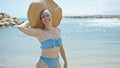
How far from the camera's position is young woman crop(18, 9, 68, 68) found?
335 centimetres

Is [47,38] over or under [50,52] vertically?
over

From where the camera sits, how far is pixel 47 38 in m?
3.36

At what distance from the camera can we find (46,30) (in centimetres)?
344

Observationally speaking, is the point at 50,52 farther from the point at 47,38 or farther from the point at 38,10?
the point at 38,10

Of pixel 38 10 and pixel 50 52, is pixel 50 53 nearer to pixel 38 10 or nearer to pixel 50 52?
pixel 50 52

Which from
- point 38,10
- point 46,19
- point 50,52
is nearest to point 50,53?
point 50,52

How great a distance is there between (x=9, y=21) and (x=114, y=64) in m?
48.3

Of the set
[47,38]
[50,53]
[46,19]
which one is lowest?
[50,53]

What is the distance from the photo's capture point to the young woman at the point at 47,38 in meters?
3.35

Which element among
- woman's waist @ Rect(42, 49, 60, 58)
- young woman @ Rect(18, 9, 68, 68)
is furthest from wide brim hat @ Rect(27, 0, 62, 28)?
woman's waist @ Rect(42, 49, 60, 58)

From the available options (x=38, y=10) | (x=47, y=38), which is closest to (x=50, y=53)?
(x=47, y=38)

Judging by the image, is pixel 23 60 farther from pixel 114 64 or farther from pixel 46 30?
pixel 46 30

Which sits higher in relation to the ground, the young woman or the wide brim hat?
the wide brim hat

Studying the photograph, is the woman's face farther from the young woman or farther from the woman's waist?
the woman's waist
